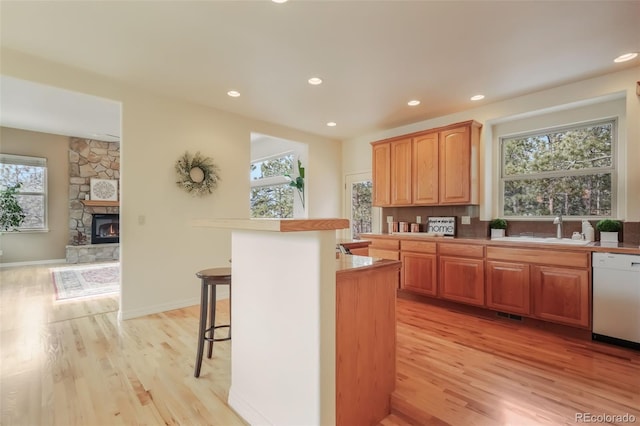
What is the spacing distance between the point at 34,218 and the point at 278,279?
7797mm

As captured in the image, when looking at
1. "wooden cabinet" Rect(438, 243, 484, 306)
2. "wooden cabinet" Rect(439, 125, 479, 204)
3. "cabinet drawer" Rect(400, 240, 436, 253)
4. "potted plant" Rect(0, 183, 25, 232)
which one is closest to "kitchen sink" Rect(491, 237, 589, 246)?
"wooden cabinet" Rect(438, 243, 484, 306)

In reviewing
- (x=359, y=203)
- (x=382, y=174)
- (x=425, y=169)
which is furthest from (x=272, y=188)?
(x=425, y=169)

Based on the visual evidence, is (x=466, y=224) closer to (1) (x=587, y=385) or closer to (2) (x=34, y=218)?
(1) (x=587, y=385)

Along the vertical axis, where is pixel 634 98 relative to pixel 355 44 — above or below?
below

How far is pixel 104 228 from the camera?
7184 mm

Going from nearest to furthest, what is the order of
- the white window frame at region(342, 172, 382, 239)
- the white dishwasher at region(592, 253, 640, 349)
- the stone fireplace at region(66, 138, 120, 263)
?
1. the white dishwasher at region(592, 253, 640, 349)
2. the white window frame at region(342, 172, 382, 239)
3. the stone fireplace at region(66, 138, 120, 263)

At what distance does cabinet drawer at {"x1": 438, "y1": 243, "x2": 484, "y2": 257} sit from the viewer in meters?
3.43

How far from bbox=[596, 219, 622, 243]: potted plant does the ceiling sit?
5.00 ft

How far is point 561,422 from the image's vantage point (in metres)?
1.65

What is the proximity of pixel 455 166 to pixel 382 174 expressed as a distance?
1145 millimetres

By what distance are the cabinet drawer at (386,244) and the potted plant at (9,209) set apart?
7218 millimetres

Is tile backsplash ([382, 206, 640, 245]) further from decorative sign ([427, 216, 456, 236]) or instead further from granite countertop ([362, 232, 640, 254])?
granite countertop ([362, 232, 640, 254])

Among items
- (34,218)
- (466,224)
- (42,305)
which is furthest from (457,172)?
(34,218)

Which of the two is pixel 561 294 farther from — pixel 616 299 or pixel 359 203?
pixel 359 203
